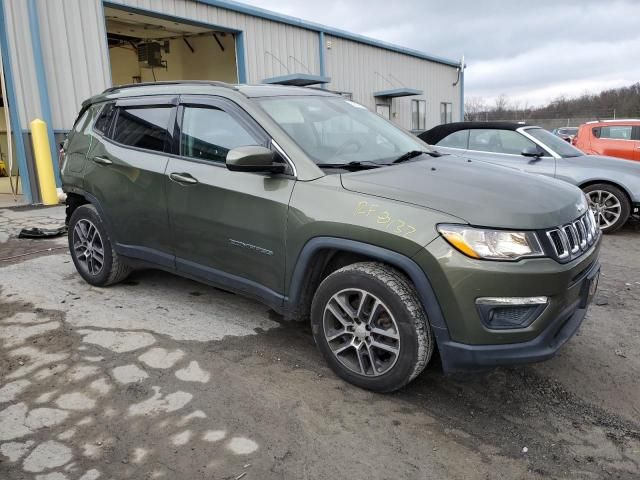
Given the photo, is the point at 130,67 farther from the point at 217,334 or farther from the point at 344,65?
the point at 217,334

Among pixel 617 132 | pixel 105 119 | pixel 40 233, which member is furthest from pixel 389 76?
pixel 105 119

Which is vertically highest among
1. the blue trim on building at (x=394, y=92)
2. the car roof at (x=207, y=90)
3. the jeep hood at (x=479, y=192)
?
the blue trim on building at (x=394, y=92)

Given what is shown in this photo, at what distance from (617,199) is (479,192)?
Answer: 553cm

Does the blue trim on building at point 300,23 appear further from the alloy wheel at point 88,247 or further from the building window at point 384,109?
the alloy wheel at point 88,247

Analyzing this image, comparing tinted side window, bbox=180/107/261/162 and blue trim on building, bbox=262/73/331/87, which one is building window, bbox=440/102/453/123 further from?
tinted side window, bbox=180/107/261/162

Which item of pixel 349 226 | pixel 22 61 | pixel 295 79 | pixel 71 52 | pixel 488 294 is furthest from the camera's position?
pixel 295 79

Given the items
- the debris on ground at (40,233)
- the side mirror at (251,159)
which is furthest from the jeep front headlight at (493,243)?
the debris on ground at (40,233)

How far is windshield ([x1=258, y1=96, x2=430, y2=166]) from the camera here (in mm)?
3309

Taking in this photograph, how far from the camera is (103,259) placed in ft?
14.8

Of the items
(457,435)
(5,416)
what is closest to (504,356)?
(457,435)

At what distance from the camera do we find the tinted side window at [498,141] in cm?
755

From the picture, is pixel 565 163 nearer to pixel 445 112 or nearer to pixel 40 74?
pixel 40 74

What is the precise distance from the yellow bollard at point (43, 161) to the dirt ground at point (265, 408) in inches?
252

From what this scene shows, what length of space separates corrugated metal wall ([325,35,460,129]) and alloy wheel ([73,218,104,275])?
454 inches
